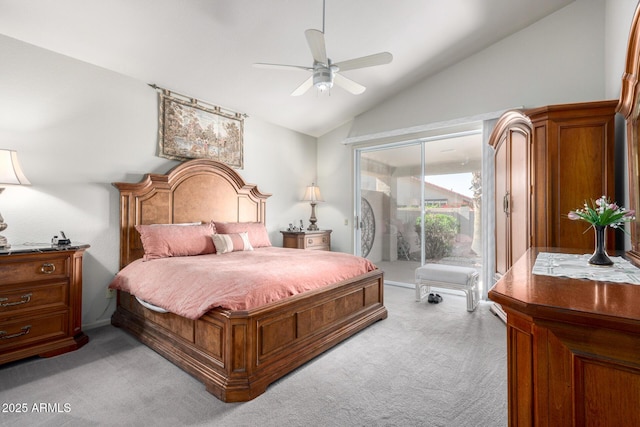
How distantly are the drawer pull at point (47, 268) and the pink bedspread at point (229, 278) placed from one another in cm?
57

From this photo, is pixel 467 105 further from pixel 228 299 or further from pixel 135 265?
pixel 135 265

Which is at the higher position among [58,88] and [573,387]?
[58,88]

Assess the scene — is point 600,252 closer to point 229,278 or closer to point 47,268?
point 229,278

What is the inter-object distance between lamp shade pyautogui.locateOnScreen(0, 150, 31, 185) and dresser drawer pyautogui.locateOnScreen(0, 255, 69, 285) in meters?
0.63

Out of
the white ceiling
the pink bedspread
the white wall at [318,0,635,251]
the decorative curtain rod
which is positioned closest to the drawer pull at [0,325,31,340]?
the pink bedspread

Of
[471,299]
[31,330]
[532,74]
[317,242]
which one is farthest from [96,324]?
[532,74]

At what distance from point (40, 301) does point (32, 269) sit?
0.27 metres

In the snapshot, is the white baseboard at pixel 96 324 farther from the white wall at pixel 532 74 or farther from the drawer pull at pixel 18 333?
the white wall at pixel 532 74

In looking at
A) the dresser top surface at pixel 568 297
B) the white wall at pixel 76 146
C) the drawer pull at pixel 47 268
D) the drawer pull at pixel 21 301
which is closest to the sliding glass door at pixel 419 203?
the white wall at pixel 76 146

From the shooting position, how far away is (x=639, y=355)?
2.44ft

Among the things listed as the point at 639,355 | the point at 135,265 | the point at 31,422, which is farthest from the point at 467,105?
the point at 31,422

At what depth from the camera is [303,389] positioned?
6.64ft

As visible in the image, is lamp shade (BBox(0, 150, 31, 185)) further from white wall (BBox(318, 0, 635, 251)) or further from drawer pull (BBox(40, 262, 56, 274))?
white wall (BBox(318, 0, 635, 251))

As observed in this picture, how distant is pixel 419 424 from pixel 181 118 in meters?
3.90
